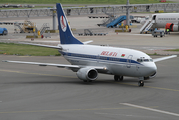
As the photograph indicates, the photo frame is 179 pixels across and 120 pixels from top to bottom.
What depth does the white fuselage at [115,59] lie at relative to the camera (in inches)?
1388

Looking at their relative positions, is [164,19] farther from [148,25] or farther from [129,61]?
[129,61]

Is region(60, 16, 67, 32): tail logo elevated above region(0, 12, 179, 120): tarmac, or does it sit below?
above

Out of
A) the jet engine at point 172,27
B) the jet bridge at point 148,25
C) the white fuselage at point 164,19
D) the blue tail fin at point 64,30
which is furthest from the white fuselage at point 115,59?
the white fuselage at point 164,19

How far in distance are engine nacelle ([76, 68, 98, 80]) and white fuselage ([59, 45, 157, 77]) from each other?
1.67 meters

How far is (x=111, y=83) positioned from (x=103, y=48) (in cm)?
425

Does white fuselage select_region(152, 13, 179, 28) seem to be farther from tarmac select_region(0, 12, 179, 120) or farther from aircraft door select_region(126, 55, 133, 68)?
aircraft door select_region(126, 55, 133, 68)

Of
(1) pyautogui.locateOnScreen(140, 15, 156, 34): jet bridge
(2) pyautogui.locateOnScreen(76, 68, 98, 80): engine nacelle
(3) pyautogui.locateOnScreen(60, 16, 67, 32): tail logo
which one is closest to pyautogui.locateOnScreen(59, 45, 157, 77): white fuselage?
(2) pyautogui.locateOnScreen(76, 68, 98, 80): engine nacelle

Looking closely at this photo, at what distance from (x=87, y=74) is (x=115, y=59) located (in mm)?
3442

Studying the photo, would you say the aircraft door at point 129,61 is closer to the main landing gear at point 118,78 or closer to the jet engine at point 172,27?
the main landing gear at point 118,78

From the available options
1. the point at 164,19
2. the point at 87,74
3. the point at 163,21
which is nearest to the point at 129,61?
the point at 87,74

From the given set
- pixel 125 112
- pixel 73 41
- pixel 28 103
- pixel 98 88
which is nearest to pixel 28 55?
pixel 73 41

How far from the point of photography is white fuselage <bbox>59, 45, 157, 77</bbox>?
35.2 m

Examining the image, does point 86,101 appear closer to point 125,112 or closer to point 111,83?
point 125,112

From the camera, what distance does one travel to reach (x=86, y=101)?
2923 centimetres
